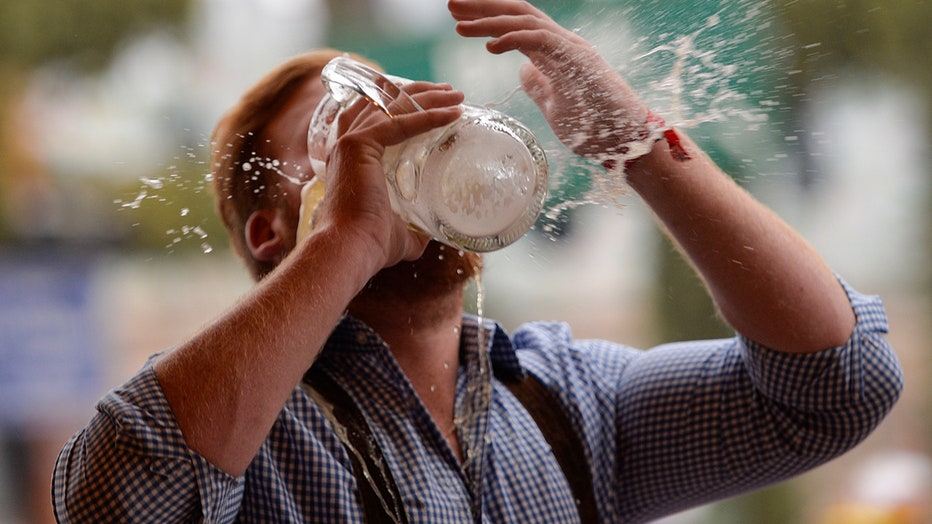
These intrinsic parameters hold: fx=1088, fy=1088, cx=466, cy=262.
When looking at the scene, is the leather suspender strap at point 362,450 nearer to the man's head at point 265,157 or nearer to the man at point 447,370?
the man at point 447,370

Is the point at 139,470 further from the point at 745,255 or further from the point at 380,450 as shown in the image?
the point at 745,255

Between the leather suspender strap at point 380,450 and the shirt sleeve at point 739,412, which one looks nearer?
the leather suspender strap at point 380,450

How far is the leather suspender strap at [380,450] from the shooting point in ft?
2.96

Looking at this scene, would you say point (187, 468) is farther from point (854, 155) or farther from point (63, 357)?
point (63, 357)

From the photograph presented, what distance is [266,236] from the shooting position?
1077 millimetres

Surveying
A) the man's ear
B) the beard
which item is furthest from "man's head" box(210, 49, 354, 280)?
the beard

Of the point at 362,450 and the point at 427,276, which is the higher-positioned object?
the point at 427,276

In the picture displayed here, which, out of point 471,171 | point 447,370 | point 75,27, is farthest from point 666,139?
point 75,27

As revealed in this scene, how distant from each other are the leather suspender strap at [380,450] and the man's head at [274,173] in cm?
11

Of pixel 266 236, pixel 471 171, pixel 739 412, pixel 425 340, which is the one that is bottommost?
pixel 739 412

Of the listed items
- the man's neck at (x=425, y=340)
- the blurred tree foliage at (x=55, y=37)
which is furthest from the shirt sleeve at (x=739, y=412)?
the blurred tree foliage at (x=55, y=37)

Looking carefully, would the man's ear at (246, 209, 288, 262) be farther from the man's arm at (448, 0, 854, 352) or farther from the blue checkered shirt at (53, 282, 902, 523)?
the man's arm at (448, 0, 854, 352)

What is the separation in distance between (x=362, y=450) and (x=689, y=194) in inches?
14.2

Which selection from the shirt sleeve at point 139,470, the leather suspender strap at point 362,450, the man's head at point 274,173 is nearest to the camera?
the shirt sleeve at point 139,470
